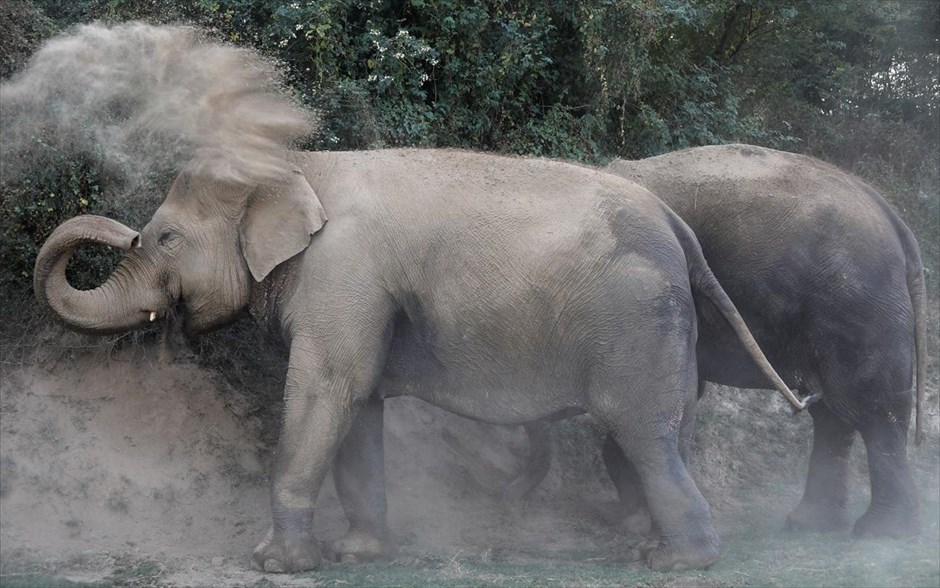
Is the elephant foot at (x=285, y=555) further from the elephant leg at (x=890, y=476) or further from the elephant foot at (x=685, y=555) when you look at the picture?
the elephant leg at (x=890, y=476)

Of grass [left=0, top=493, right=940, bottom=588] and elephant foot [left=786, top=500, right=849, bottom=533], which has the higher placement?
grass [left=0, top=493, right=940, bottom=588]

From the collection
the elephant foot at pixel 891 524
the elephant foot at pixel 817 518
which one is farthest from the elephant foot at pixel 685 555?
the elephant foot at pixel 817 518

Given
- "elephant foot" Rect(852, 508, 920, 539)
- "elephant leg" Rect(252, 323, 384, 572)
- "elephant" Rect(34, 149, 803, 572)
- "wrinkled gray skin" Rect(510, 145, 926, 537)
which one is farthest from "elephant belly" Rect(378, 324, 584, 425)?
"elephant foot" Rect(852, 508, 920, 539)

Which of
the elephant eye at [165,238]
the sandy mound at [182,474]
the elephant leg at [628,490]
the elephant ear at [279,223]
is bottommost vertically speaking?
the sandy mound at [182,474]

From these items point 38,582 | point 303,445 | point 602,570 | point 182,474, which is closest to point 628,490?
point 602,570

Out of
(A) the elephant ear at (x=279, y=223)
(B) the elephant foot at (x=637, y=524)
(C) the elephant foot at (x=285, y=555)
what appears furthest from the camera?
(B) the elephant foot at (x=637, y=524)

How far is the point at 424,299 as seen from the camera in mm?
7094

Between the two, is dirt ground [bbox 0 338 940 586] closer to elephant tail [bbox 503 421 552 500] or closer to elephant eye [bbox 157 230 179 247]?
elephant tail [bbox 503 421 552 500]

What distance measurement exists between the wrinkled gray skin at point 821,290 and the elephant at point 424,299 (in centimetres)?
96

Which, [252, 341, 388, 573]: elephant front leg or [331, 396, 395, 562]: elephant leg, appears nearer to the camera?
[252, 341, 388, 573]: elephant front leg

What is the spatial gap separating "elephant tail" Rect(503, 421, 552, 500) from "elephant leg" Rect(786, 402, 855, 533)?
6.45 feet

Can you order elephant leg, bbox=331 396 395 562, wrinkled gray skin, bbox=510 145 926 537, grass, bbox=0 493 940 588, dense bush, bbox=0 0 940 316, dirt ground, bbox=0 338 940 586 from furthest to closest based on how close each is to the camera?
dense bush, bbox=0 0 940 316
wrinkled gray skin, bbox=510 145 926 537
elephant leg, bbox=331 396 395 562
dirt ground, bbox=0 338 940 586
grass, bbox=0 493 940 588

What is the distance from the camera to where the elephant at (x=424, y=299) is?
680 centimetres

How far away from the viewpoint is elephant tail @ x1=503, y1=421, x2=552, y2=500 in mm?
8922
